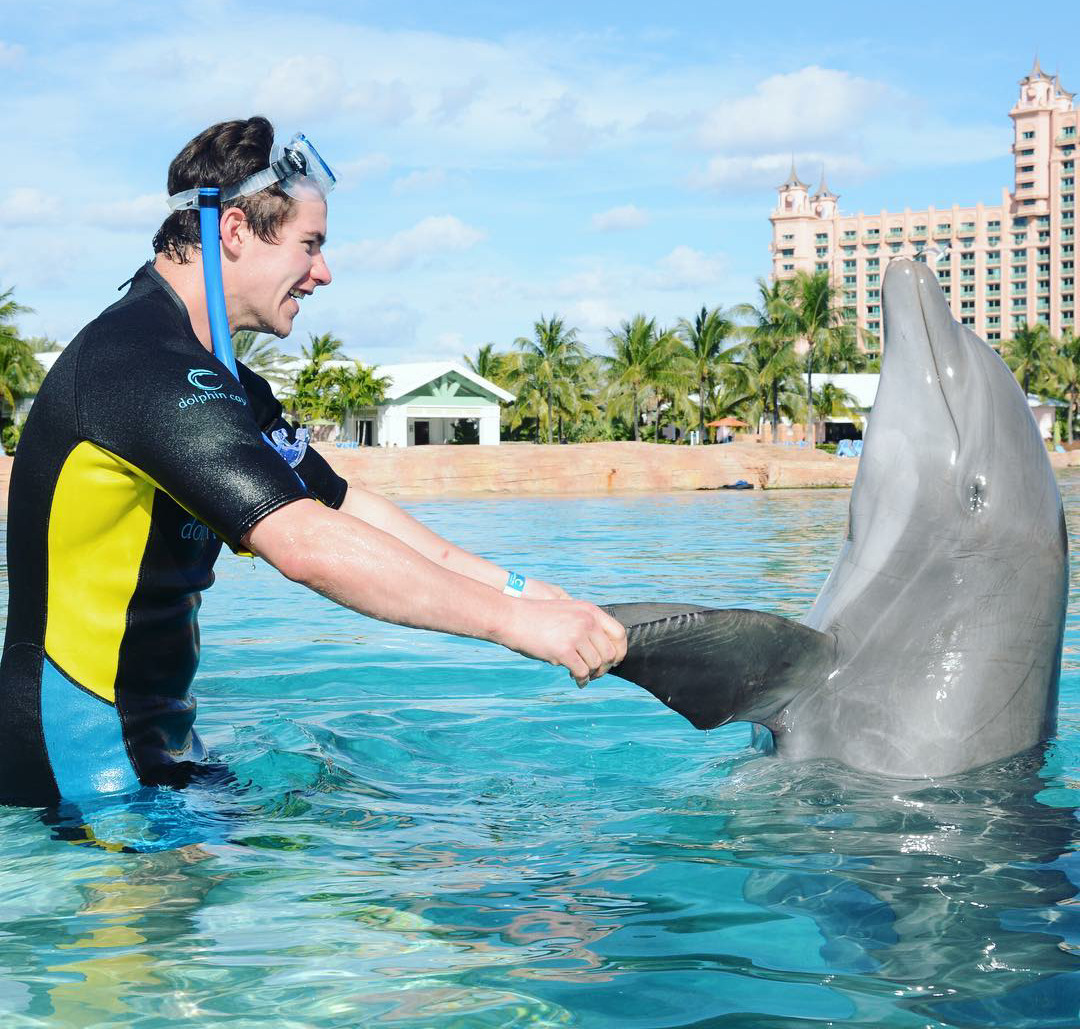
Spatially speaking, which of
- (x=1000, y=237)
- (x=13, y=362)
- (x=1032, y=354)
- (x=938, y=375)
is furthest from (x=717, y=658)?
(x=1000, y=237)

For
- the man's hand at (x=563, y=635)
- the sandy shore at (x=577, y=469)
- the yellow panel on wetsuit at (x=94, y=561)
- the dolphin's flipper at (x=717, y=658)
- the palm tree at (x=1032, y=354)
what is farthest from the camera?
the palm tree at (x=1032, y=354)

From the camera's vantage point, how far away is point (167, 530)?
2.65 metres

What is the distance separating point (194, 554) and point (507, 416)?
48.0m

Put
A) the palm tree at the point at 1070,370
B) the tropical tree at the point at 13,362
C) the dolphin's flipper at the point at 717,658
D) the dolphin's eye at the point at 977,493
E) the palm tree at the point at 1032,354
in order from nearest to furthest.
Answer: the dolphin's flipper at the point at 717,658
the dolphin's eye at the point at 977,493
the tropical tree at the point at 13,362
the palm tree at the point at 1032,354
the palm tree at the point at 1070,370

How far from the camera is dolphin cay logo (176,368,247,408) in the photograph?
2275 mm

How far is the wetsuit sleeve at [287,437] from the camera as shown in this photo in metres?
3.09

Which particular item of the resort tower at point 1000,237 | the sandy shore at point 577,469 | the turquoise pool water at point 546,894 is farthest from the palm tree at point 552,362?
the resort tower at point 1000,237

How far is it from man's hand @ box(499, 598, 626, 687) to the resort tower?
396 feet

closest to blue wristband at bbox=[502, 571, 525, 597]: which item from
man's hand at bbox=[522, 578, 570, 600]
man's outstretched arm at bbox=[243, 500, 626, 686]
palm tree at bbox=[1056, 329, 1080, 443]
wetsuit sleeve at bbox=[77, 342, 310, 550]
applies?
man's hand at bbox=[522, 578, 570, 600]

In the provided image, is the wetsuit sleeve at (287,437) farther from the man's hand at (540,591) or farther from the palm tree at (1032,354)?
the palm tree at (1032,354)

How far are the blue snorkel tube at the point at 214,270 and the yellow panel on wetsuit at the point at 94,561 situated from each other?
31cm

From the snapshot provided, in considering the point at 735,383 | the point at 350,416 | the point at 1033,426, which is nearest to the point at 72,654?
the point at 1033,426

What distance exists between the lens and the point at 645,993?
2156mm

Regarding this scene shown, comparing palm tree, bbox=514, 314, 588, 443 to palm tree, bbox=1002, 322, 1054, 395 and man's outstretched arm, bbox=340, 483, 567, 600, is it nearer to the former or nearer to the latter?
palm tree, bbox=1002, 322, 1054, 395
